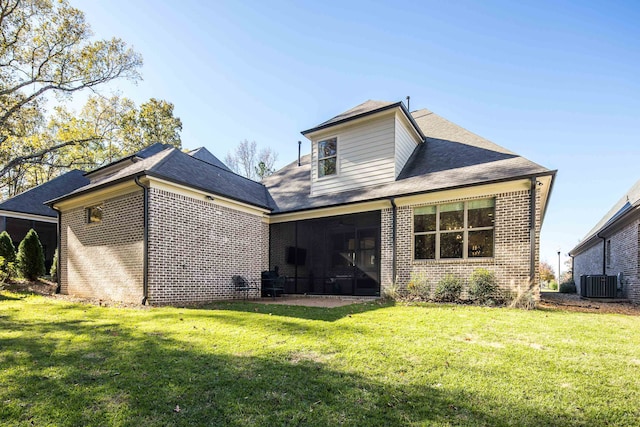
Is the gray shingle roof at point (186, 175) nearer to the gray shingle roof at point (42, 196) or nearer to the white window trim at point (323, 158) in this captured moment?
the white window trim at point (323, 158)

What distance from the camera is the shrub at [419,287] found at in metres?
9.23

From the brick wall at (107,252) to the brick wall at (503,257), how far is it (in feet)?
24.1

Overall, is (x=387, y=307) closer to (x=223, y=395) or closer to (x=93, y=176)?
(x=223, y=395)

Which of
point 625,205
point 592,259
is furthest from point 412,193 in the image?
point 592,259

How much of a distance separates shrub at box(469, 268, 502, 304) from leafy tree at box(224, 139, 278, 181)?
27.9 meters

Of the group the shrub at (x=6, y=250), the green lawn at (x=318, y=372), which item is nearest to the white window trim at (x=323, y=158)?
the green lawn at (x=318, y=372)

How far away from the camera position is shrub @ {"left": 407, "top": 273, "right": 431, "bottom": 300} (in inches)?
363

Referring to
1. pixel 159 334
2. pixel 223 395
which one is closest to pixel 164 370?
pixel 223 395

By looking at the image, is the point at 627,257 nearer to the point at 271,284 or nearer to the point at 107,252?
the point at 271,284

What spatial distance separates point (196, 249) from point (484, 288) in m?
7.96

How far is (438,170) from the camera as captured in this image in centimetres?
1062

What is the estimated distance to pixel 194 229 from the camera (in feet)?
29.9

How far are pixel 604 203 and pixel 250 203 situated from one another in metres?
29.9

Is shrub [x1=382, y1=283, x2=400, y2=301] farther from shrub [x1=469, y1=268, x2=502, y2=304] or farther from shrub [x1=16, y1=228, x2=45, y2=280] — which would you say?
shrub [x1=16, y1=228, x2=45, y2=280]
